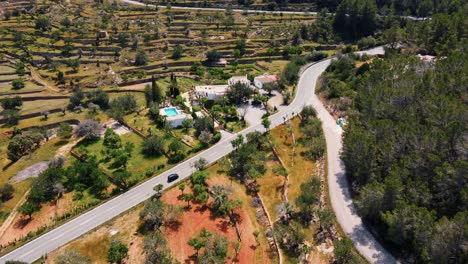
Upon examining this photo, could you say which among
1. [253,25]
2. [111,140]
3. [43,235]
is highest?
[253,25]

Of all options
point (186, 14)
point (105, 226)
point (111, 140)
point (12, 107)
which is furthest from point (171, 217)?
point (186, 14)

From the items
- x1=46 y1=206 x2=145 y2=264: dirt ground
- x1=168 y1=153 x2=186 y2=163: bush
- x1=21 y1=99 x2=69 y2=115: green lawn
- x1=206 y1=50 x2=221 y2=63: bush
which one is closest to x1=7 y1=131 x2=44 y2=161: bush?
x1=21 y1=99 x2=69 y2=115: green lawn

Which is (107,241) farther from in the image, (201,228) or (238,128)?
(238,128)

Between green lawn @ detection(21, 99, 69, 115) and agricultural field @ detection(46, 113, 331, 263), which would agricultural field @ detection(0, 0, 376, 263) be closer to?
agricultural field @ detection(46, 113, 331, 263)

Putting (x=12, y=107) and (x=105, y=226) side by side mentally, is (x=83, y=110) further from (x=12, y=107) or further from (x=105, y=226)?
(x=105, y=226)

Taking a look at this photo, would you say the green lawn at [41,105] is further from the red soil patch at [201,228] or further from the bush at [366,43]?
the bush at [366,43]

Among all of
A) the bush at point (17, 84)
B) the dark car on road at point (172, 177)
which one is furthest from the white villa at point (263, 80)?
the bush at point (17, 84)
